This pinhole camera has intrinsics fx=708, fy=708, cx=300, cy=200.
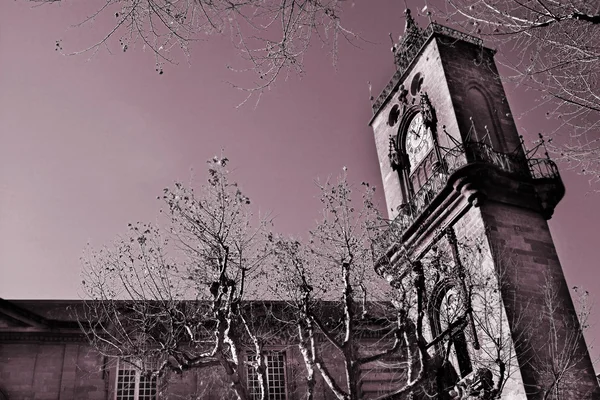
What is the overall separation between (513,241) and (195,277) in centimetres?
941

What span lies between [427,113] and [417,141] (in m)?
1.46

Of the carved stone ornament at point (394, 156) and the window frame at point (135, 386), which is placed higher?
the carved stone ornament at point (394, 156)

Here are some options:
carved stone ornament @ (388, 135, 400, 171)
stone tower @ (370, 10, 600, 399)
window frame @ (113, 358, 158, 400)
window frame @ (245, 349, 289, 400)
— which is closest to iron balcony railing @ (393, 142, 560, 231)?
stone tower @ (370, 10, 600, 399)

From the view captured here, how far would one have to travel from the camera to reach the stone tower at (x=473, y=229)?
58.9 feet

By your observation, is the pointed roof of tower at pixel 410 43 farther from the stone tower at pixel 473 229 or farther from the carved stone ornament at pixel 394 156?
the carved stone ornament at pixel 394 156

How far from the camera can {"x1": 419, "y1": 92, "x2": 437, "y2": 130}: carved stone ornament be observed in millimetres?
24203

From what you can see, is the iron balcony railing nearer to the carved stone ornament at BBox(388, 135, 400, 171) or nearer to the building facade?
the building facade

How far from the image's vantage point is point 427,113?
2434 cm

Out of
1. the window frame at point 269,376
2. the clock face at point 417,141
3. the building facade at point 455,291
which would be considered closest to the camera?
the building facade at point 455,291

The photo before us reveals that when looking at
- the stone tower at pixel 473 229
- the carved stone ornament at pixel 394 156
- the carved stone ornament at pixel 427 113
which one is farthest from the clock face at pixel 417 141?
the carved stone ornament at pixel 394 156

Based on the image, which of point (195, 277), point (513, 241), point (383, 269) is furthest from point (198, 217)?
point (513, 241)

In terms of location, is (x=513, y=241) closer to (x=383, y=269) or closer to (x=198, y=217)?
(x=383, y=269)

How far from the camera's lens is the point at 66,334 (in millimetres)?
21859

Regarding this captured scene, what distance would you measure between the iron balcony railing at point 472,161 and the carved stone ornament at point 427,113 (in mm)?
1909
